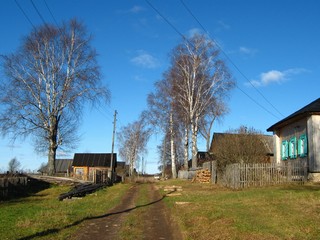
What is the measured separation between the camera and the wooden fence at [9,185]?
22609 millimetres

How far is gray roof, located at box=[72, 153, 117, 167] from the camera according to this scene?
7062 cm

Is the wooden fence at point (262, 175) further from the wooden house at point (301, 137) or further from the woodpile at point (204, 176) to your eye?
the woodpile at point (204, 176)

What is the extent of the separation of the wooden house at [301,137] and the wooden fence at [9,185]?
1763cm

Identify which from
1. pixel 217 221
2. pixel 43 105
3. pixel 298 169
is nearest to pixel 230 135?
pixel 298 169

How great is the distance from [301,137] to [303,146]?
0.58 meters

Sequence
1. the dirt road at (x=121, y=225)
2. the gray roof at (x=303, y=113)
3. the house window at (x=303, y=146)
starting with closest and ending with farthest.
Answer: the dirt road at (x=121, y=225) < the gray roof at (x=303, y=113) < the house window at (x=303, y=146)

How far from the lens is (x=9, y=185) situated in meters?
24.3

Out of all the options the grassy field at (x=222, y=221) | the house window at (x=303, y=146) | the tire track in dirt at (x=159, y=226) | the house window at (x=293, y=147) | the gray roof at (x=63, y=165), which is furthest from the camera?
the gray roof at (x=63, y=165)

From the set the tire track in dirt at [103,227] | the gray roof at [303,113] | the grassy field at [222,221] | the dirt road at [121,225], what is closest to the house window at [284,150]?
the gray roof at [303,113]

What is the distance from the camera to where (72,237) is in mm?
9070

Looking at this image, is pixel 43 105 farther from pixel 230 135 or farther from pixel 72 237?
pixel 72 237

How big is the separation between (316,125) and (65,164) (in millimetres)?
84731

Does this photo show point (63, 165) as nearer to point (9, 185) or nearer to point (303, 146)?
point (9, 185)

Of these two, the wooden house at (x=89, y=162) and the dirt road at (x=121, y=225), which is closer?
the dirt road at (x=121, y=225)
